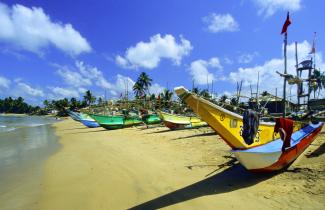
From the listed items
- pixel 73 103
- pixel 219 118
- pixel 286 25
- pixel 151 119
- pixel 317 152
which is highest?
pixel 286 25

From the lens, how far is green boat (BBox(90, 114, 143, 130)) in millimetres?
28453

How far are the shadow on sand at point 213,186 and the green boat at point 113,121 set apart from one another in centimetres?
2182

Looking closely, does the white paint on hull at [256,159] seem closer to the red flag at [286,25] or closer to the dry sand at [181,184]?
the dry sand at [181,184]

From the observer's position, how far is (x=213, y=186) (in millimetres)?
6938

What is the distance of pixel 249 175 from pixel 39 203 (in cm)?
566

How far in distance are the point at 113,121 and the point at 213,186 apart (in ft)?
75.1

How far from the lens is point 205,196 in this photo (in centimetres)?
624

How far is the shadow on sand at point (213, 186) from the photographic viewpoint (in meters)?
6.05

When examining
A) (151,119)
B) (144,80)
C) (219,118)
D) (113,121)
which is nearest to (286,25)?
(219,118)

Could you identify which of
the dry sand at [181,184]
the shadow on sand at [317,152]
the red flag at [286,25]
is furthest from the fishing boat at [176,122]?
the shadow on sand at [317,152]

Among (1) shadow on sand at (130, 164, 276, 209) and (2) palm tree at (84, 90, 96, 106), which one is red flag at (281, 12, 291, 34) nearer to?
(1) shadow on sand at (130, 164, 276, 209)

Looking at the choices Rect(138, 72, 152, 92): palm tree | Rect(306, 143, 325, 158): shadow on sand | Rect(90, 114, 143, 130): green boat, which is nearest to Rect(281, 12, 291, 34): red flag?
Rect(306, 143, 325, 158): shadow on sand

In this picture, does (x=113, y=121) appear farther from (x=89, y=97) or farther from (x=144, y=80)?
(x=89, y=97)


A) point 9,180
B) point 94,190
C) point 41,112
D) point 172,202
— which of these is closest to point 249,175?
point 172,202
